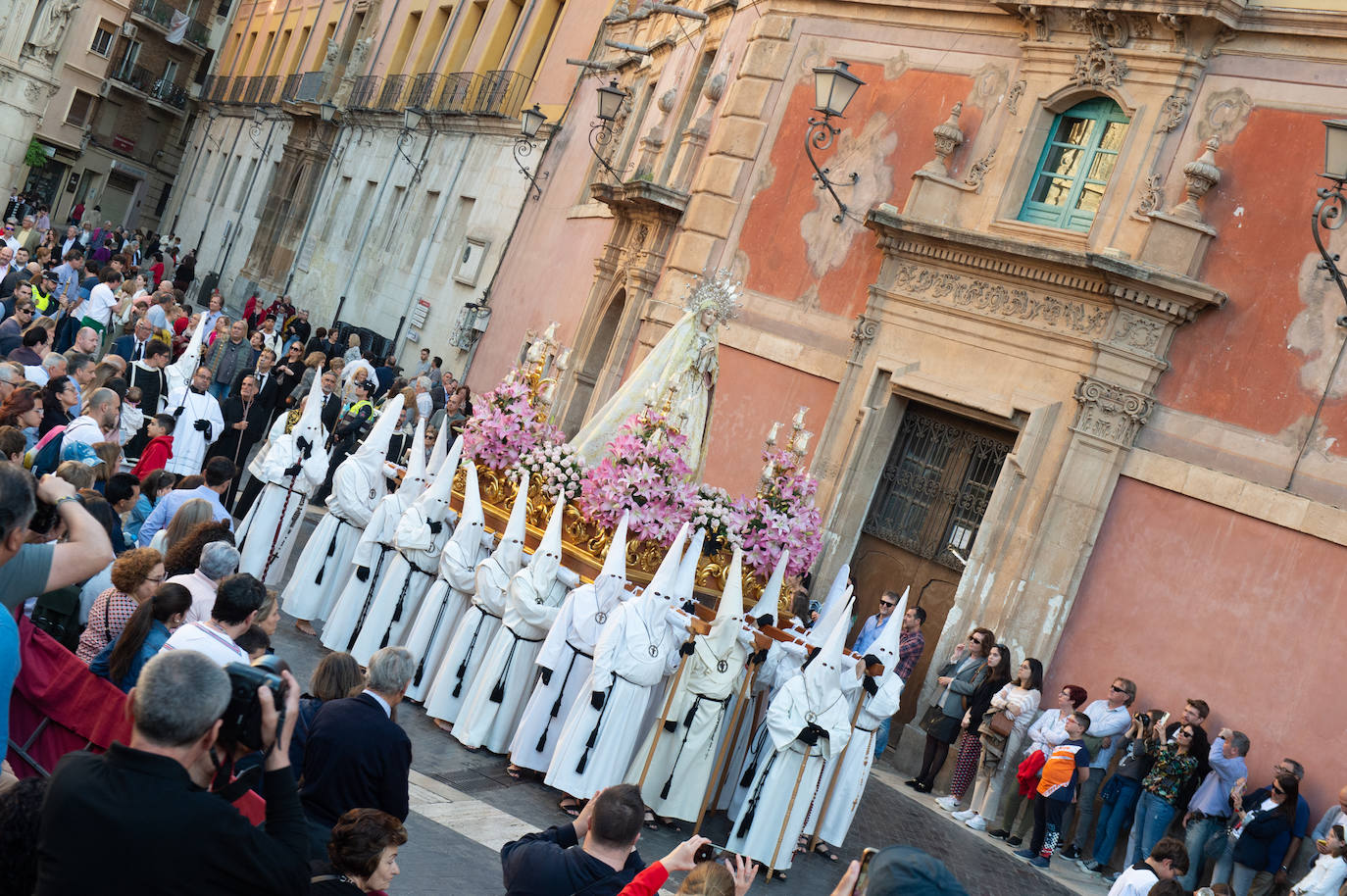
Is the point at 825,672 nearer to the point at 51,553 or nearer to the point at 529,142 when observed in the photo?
the point at 51,553

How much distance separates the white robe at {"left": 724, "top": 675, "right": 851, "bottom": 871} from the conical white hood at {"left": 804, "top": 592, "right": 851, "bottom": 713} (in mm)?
34

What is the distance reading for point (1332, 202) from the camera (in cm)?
1144

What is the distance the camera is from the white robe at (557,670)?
8.96 metres

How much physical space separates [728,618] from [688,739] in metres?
0.82

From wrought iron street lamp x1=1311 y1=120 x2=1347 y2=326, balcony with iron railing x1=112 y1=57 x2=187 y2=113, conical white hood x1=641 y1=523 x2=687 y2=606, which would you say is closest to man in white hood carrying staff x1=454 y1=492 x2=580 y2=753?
conical white hood x1=641 y1=523 x2=687 y2=606

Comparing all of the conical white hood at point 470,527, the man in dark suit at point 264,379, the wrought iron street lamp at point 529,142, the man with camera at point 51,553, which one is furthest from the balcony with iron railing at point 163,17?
the man with camera at point 51,553

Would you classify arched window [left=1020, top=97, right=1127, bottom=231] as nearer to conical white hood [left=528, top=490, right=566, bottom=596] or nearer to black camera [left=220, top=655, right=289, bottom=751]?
conical white hood [left=528, top=490, right=566, bottom=596]

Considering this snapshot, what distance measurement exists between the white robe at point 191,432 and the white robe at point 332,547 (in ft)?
5.19

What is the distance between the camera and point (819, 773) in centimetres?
904

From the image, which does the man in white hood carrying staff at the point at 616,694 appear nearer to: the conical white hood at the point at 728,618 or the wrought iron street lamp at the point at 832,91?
the conical white hood at the point at 728,618

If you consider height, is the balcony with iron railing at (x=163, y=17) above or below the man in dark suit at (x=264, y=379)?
above

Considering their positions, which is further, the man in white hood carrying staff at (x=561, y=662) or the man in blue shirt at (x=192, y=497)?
the man in white hood carrying staff at (x=561, y=662)

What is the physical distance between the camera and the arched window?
13.2 metres

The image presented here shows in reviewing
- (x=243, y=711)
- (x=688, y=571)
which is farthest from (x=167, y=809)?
(x=688, y=571)
